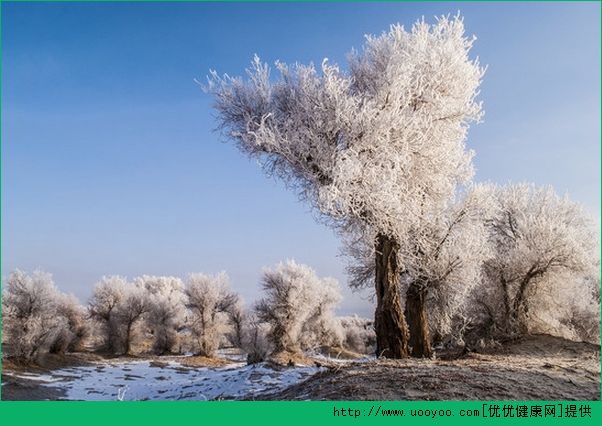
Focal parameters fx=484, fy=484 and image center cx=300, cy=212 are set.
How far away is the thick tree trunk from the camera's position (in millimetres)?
13094

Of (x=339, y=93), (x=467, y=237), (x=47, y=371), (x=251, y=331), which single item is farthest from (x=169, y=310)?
(x=339, y=93)

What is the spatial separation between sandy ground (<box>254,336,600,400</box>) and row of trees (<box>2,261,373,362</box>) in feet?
96.1

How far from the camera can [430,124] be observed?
12812 mm

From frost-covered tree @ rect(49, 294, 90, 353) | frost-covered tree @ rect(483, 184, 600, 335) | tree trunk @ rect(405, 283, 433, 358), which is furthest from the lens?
frost-covered tree @ rect(49, 294, 90, 353)

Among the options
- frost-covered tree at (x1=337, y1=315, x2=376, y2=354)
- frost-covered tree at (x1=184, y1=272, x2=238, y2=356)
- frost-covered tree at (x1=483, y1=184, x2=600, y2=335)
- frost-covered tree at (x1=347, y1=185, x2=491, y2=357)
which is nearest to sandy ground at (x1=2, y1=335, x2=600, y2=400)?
frost-covered tree at (x1=347, y1=185, x2=491, y2=357)

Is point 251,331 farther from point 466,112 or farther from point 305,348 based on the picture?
point 466,112

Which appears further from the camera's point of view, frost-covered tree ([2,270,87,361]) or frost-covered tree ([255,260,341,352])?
frost-covered tree ([255,260,341,352])

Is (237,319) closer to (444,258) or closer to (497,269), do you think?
(497,269)

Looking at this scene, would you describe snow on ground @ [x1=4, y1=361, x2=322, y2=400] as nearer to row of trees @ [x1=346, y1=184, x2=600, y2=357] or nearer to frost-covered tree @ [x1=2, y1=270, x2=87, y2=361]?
frost-covered tree @ [x1=2, y1=270, x2=87, y2=361]

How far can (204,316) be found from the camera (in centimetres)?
4888

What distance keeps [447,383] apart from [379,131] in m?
5.97

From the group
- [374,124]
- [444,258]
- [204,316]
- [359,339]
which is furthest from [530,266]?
[359,339]

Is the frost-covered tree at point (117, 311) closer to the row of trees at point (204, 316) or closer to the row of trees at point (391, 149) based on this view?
the row of trees at point (204, 316)

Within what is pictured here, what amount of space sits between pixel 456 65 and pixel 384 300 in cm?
695
